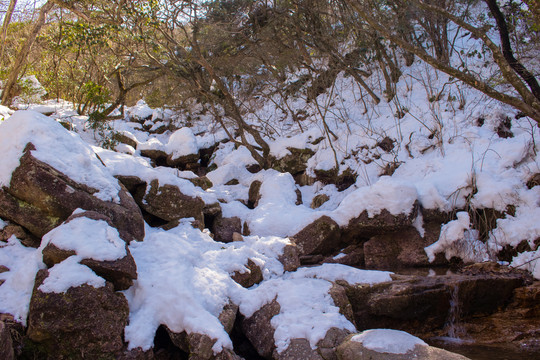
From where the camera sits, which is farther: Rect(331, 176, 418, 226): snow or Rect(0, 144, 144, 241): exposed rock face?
Rect(331, 176, 418, 226): snow

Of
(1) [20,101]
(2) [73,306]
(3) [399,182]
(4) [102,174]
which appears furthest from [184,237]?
(1) [20,101]

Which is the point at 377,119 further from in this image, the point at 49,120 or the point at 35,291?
the point at 35,291

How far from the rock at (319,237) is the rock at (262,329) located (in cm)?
185

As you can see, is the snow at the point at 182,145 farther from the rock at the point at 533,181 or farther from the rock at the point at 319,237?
the rock at the point at 533,181

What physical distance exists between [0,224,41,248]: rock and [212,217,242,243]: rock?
2692mm

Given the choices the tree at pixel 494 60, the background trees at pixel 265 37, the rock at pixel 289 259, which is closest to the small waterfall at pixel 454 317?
the rock at pixel 289 259

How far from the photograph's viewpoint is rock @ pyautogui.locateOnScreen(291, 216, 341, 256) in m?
5.66

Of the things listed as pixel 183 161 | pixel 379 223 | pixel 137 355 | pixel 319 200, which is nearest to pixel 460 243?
pixel 379 223

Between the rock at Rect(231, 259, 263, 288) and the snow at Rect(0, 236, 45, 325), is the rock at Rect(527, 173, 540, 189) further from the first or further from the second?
the snow at Rect(0, 236, 45, 325)

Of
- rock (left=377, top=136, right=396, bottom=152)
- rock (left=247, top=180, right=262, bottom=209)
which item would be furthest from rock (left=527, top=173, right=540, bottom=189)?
rock (left=247, top=180, right=262, bottom=209)

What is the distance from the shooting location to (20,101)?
10984 millimetres

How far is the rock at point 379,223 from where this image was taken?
5.54 meters

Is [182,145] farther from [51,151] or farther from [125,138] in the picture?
[51,151]

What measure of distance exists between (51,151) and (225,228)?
289cm
